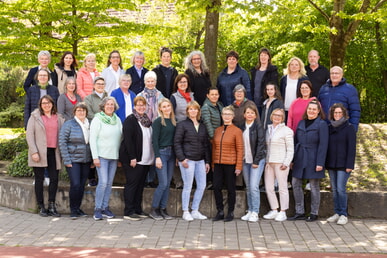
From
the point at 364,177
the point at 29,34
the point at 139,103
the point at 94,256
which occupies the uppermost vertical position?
the point at 29,34

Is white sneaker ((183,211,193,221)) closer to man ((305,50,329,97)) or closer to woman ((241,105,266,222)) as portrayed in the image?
woman ((241,105,266,222))

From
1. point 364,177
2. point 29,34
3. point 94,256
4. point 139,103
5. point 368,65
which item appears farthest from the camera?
point 368,65

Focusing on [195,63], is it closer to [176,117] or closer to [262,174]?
[176,117]

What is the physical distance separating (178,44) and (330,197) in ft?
45.6

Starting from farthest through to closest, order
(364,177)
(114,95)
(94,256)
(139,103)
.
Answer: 1. (364,177)
2. (114,95)
3. (139,103)
4. (94,256)

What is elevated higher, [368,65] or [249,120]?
[368,65]

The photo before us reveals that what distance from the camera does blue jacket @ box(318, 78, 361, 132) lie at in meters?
8.83

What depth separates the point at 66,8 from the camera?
43.6 ft

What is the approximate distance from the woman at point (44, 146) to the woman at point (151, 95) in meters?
1.56

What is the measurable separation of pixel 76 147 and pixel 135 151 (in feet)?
3.40

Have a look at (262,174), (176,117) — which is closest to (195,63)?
(176,117)

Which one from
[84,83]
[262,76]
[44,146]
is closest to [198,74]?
[262,76]

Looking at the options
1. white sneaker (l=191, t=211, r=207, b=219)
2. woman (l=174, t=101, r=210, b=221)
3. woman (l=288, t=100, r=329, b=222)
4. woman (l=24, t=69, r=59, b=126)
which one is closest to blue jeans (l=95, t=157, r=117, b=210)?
woman (l=174, t=101, r=210, b=221)

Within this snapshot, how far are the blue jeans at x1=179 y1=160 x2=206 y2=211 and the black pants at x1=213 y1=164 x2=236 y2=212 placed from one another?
0.77 ft
